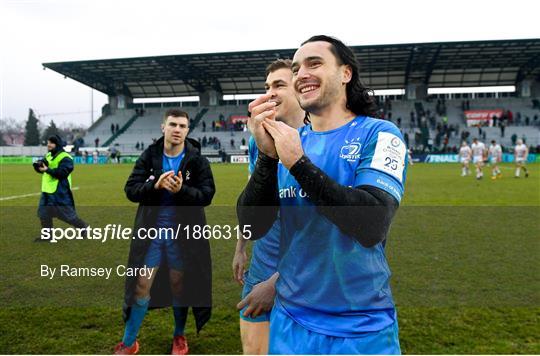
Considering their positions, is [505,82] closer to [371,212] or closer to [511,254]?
[511,254]

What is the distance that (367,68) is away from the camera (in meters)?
43.3

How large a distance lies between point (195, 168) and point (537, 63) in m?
47.1

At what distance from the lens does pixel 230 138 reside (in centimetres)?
4766

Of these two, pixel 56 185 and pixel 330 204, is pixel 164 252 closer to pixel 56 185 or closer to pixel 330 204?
pixel 330 204

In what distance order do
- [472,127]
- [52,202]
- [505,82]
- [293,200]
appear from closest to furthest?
[293,200], [52,202], [472,127], [505,82]

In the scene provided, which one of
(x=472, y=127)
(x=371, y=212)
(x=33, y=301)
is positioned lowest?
(x=33, y=301)

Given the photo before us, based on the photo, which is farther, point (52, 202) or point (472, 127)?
point (472, 127)

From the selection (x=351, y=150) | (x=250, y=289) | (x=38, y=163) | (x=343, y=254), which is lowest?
(x=250, y=289)

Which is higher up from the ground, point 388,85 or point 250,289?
point 388,85

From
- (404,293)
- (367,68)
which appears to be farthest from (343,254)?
(367,68)

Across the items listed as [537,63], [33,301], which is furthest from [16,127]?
[33,301]

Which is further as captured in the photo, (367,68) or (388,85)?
(388,85)

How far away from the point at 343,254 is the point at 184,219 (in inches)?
101

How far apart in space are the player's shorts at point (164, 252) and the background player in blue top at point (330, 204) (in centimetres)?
221
